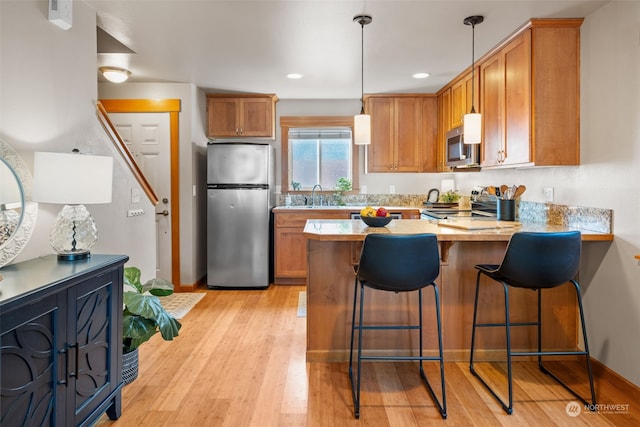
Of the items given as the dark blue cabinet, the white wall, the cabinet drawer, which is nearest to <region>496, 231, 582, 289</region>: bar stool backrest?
the dark blue cabinet

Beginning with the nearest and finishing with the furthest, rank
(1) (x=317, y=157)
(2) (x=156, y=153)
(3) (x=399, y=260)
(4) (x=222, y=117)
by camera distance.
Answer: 1. (3) (x=399, y=260)
2. (2) (x=156, y=153)
3. (4) (x=222, y=117)
4. (1) (x=317, y=157)

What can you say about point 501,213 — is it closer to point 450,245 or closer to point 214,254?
point 450,245

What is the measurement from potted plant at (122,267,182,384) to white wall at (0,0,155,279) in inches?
19.9

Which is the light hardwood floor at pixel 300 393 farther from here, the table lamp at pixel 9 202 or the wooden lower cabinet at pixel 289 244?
the wooden lower cabinet at pixel 289 244

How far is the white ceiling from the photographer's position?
2641 millimetres

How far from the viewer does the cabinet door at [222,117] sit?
504cm

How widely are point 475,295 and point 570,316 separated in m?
0.72

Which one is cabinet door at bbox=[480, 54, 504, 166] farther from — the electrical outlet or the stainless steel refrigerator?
the electrical outlet

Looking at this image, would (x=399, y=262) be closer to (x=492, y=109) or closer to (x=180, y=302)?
(x=492, y=109)

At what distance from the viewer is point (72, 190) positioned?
1926mm

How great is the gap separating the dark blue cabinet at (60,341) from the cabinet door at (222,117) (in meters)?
3.22

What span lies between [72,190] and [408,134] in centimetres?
400
